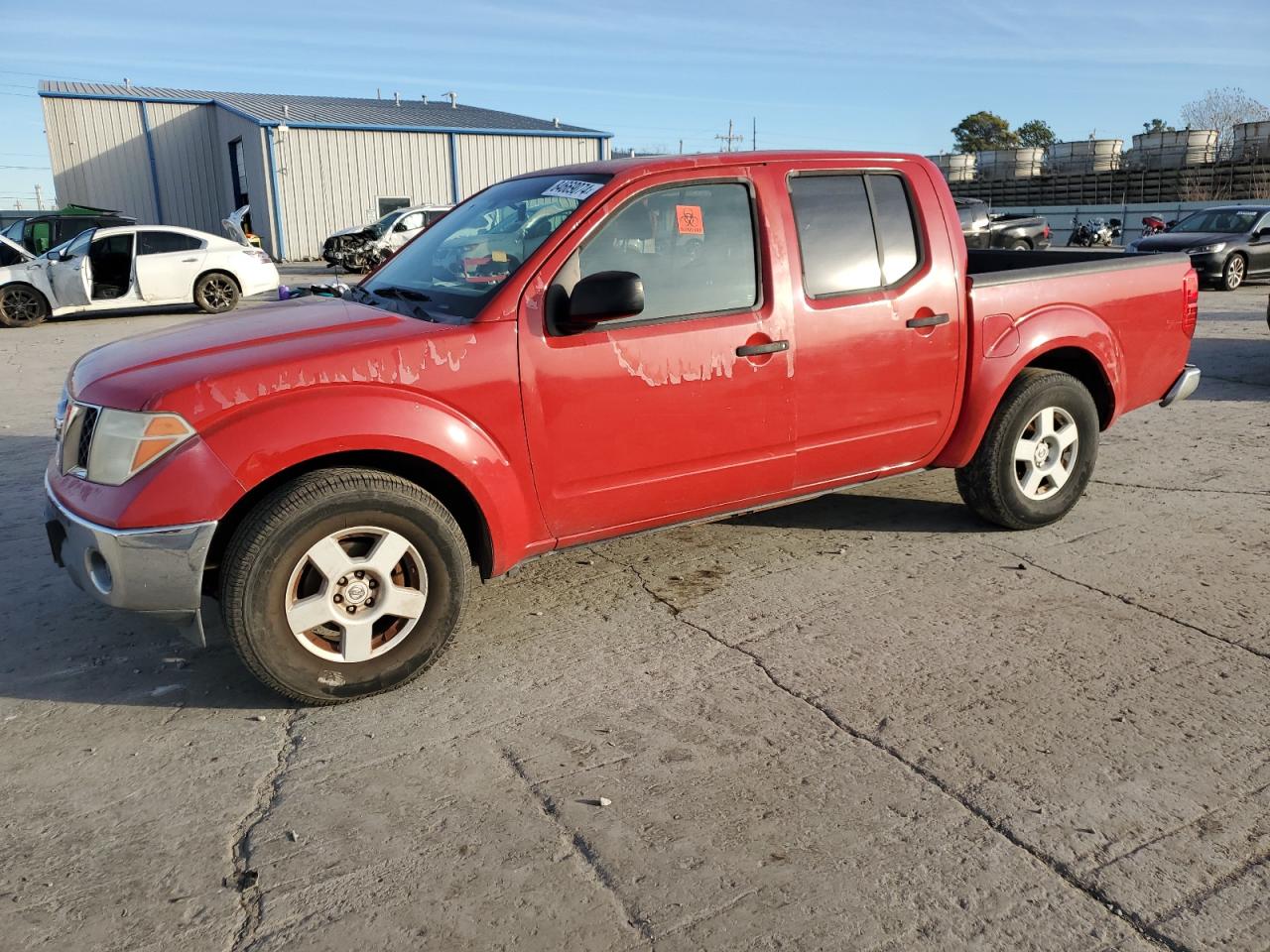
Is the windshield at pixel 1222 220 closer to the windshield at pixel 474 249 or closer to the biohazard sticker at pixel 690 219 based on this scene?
the biohazard sticker at pixel 690 219

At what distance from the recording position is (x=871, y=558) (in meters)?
4.85

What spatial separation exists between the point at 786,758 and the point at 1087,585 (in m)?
2.08

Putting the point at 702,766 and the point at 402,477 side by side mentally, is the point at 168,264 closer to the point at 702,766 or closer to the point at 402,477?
the point at 402,477

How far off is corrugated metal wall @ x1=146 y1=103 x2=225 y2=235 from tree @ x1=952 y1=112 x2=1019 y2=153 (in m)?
63.3

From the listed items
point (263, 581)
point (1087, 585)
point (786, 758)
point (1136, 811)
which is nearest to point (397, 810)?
point (263, 581)

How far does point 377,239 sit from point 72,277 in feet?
30.5

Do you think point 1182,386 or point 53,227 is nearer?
point 1182,386

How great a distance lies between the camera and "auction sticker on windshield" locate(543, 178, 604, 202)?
12.9 feet

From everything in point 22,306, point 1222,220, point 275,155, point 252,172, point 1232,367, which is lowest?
point 1232,367

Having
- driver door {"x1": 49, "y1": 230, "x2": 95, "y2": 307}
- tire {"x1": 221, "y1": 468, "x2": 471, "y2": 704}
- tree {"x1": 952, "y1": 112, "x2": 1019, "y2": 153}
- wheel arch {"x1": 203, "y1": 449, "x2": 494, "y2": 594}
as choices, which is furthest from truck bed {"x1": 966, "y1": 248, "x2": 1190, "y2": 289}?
tree {"x1": 952, "y1": 112, "x2": 1019, "y2": 153}

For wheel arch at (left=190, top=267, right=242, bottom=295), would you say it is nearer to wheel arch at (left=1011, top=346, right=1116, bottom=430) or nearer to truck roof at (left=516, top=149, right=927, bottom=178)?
truck roof at (left=516, top=149, right=927, bottom=178)

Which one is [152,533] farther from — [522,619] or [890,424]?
[890,424]

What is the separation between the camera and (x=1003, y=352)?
479 centimetres

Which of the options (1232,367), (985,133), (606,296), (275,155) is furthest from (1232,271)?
(985,133)
